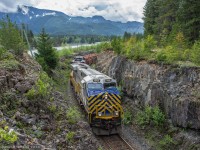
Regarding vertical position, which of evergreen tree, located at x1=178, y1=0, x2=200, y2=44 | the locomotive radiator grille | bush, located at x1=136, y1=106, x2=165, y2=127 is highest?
evergreen tree, located at x1=178, y1=0, x2=200, y2=44

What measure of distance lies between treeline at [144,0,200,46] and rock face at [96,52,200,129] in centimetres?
580

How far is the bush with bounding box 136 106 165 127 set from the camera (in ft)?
51.9

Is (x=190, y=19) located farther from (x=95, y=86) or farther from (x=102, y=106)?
(x=102, y=106)

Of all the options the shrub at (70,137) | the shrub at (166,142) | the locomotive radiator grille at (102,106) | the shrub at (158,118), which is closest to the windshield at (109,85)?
the locomotive radiator grille at (102,106)

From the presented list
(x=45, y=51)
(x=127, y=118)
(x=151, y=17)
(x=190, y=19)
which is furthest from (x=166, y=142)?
(x=151, y=17)

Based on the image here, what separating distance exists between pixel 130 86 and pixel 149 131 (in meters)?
6.04

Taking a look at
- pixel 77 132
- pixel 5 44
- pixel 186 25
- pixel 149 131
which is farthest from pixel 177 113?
pixel 5 44

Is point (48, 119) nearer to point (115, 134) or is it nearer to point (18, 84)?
point (18, 84)

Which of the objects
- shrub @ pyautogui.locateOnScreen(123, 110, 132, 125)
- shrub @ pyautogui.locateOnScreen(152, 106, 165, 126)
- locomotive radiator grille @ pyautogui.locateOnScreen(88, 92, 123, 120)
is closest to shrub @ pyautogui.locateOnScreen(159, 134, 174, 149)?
shrub @ pyautogui.locateOnScreen(152, 106, 165, 126)

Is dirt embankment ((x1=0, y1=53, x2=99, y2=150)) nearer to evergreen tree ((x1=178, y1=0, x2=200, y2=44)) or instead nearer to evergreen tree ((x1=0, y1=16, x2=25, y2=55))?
evergreen tree ((x1=0, y1=16, x2=25, y2=55))

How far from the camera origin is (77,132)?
37.7 feet

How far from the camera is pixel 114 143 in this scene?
47.9 ft

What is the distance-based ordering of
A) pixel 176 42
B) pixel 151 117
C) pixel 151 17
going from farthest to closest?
1. pixel 151 17
2. pixel 176 42
3. pixel 151 117

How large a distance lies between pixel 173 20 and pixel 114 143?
25342 millimetres
